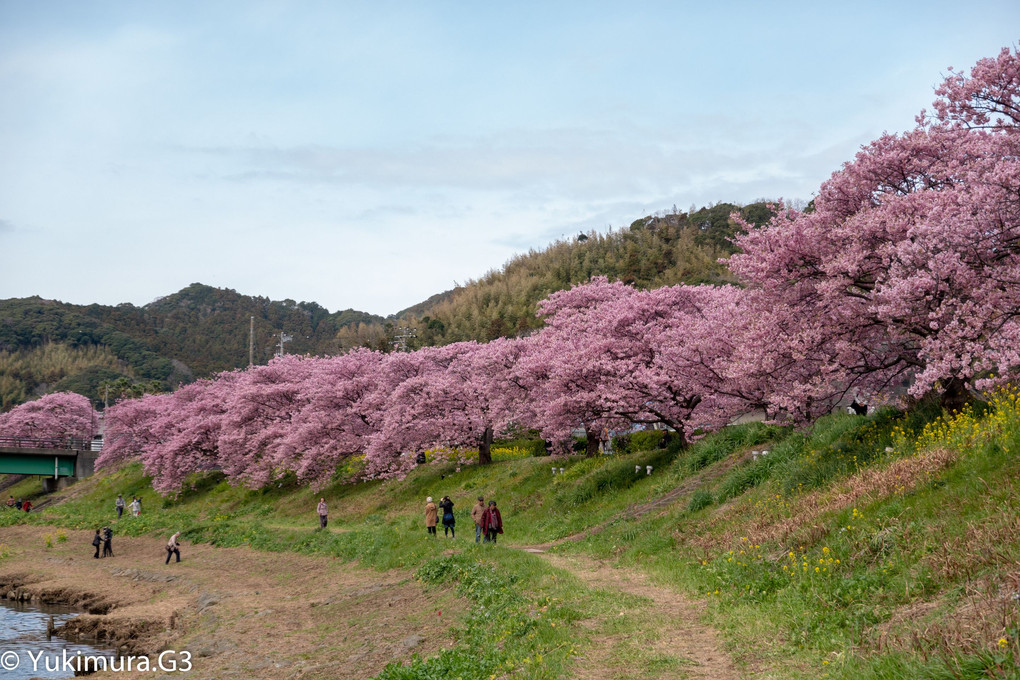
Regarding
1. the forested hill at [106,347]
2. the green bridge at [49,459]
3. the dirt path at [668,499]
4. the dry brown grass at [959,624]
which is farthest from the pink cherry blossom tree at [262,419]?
the forested hill at [106,347]

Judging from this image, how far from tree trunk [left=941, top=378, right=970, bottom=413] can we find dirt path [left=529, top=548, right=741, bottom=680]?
7.88 m

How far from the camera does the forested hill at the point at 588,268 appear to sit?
8362 cm

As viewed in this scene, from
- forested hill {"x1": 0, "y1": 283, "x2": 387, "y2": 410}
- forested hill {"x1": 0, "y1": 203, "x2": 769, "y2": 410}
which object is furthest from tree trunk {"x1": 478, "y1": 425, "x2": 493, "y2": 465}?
forested hill {"x1": 0, "y1": 283, "x2": 387, "y2": 410}

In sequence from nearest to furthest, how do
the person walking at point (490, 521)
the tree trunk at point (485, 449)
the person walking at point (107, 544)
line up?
1. the person walking at point (490, 521)
2. the person walking at point (107, 544)
3. the tree trunk at point (485, 449)

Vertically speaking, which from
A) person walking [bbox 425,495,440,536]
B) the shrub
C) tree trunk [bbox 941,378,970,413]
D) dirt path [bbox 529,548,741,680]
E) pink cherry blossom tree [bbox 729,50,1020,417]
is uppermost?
pink cherry blossom tree [bbox 729,50,1020,417]

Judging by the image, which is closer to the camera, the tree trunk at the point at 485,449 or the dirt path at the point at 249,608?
the dirt path at the point at 249,608

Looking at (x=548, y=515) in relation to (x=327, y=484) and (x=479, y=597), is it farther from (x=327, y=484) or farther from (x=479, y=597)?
(x=327, y=484)

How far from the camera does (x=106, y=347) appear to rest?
525 feet

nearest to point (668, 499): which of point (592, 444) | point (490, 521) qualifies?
point (490, 521)

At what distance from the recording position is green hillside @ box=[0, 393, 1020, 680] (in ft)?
27.8

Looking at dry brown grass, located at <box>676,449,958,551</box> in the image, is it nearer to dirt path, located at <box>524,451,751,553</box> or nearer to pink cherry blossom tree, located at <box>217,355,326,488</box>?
dirt path, located at <box>524,451,751,553</box>

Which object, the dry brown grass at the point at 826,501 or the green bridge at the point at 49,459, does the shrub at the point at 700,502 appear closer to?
the dry brown grass at the point at 826,501

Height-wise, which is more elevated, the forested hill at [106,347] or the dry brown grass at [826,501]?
the forested hill at [106,347]

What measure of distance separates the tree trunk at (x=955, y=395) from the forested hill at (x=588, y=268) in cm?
5731
